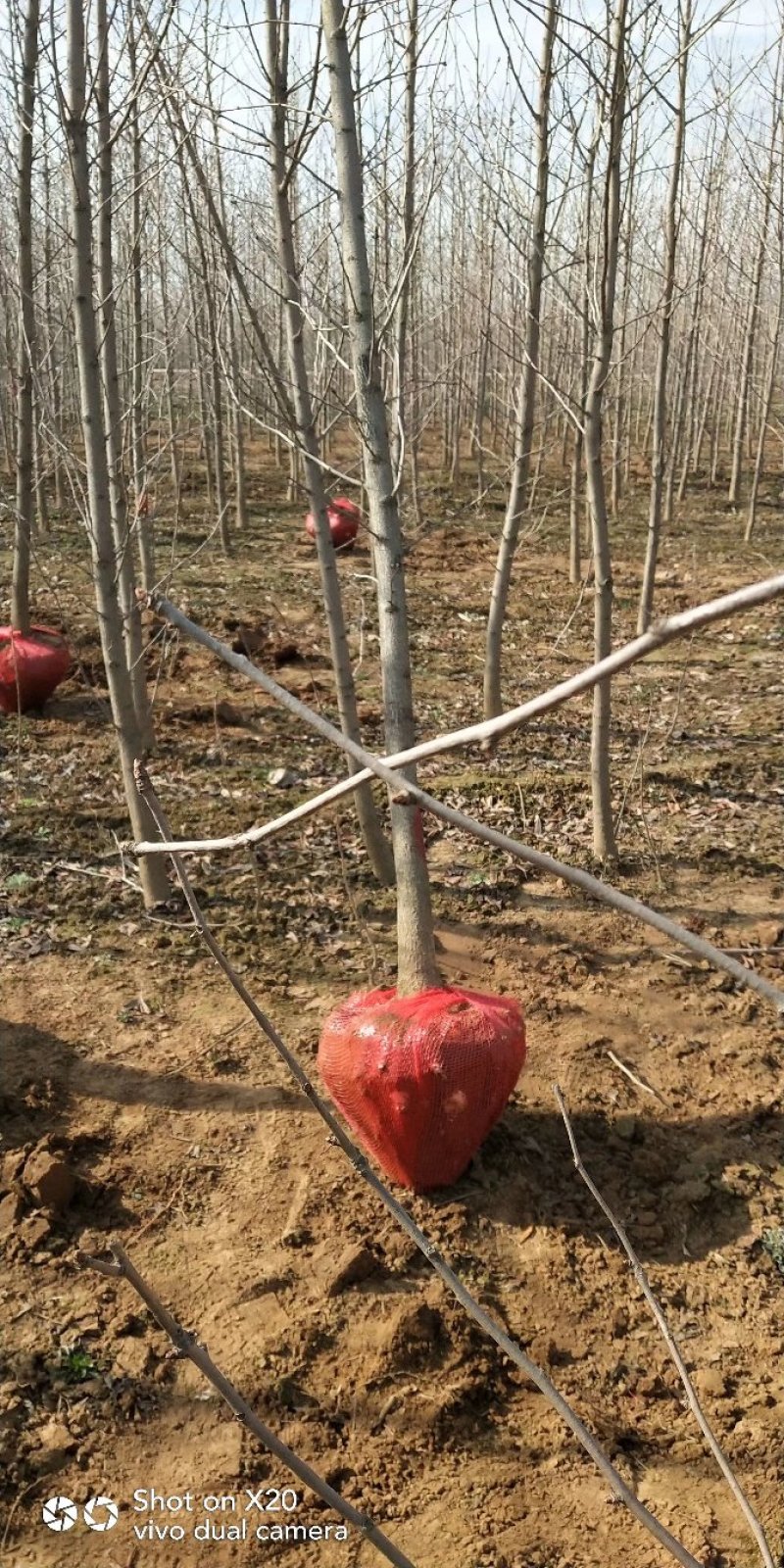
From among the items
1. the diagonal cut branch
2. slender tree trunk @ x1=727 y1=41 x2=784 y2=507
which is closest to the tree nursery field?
the diagonal cut branch

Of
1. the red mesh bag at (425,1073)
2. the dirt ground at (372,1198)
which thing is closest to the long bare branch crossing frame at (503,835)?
the dirt ground at (372,1198)

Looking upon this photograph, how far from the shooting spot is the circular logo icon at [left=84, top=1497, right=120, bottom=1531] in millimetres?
2445

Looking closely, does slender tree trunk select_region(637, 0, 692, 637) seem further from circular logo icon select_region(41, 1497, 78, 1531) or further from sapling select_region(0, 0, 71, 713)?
circular logo icon select_region(41, 1497, 78, 1531)

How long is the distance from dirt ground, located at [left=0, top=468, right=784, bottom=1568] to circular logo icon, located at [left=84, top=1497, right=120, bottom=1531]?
0.03 m

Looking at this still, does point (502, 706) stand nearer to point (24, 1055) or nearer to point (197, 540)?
point (24, 1055)

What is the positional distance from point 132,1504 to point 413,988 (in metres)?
1.54

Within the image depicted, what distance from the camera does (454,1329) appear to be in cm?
287

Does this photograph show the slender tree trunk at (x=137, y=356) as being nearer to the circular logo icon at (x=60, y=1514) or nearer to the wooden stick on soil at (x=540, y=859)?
the circular logo icon at (x=60, y=1514)

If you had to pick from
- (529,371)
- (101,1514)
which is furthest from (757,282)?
(101,1514)

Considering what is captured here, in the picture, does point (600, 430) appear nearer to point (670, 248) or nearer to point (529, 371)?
point (670, 248)

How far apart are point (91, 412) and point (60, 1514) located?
344cm

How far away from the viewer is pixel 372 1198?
3.31 meters

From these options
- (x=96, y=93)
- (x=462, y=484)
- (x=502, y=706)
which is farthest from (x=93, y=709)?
(x=462, y=484)

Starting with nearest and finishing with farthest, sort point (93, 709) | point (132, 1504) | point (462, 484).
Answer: point (132, 1504), point (93, 709), point (462, 484)
